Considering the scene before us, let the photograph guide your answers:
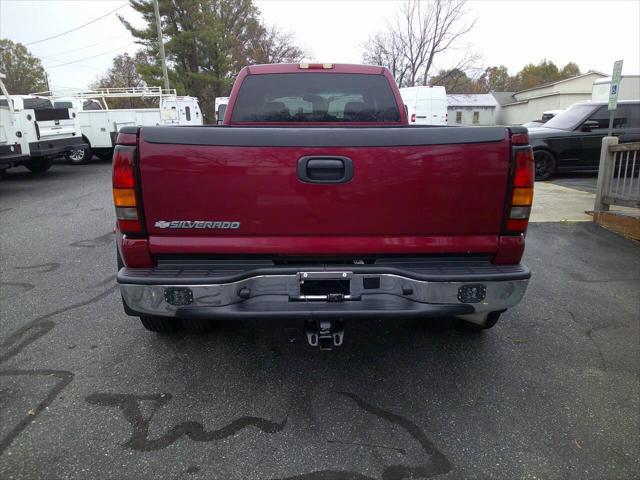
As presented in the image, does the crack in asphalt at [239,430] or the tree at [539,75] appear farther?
the tree at [539,75]

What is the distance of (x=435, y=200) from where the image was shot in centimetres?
240

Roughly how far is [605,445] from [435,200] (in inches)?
63.1

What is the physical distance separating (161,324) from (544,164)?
1055 cm

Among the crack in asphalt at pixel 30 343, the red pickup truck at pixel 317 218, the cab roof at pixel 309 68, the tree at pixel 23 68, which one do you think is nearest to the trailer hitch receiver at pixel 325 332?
the red pickup truck at pixel 317 218

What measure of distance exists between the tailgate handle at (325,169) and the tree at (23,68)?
5950cm

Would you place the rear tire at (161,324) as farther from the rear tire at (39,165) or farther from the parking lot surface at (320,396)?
the rear tire at (39,165)

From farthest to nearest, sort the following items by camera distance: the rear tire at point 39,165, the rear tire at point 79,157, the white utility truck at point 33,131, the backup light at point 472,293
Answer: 1. the rear tire at point 79,157
2. the rear tire at point 39,165
3. the white utility truck at point 33,131
4. the backup light at point 472,293

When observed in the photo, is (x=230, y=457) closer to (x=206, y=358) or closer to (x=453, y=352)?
(x=206, y=358)

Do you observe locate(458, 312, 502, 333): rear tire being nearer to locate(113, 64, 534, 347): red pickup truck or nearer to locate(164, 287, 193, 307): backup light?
locate(113, 64, 534, 347): red pickup truck

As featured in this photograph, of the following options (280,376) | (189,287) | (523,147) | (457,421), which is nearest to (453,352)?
(457,421)

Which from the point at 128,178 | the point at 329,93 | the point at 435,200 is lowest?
the point at 435,200

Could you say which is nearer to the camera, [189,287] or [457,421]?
[189,287]

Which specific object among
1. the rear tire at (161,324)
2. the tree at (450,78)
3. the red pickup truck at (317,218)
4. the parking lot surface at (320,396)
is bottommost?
the parking lot surface at (320,396)

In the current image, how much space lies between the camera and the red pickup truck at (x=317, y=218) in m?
2.33
